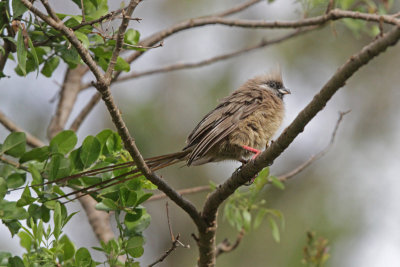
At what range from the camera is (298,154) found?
32.1 feet

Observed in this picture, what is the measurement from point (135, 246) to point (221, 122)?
162 cm

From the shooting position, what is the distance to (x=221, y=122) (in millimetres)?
4438

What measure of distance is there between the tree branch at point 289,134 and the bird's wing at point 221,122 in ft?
1.83

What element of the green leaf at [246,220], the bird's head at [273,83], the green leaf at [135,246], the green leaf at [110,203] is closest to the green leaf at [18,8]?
the green leaf at [110,203]

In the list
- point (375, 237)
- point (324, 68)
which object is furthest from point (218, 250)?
point (324, 68)

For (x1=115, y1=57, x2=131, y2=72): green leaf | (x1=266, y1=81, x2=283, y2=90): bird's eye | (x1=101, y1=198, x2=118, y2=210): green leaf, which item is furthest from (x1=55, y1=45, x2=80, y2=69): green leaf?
(x1=266, y1=81, x2=283, y2=90): bird's eye

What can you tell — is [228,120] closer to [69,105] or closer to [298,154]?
[69,105]

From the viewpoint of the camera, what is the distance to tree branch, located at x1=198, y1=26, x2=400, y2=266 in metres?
2.33

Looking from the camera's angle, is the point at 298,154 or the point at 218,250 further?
the point at 298,154

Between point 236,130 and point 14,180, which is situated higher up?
point 14,180

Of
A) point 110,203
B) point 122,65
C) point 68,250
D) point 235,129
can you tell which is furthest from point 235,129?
point 68,250

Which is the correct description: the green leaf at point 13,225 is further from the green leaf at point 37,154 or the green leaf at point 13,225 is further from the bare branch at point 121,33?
the bare branch at point 121,33

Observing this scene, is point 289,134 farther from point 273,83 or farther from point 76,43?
point 273,83

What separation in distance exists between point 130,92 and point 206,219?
6.46 metres
